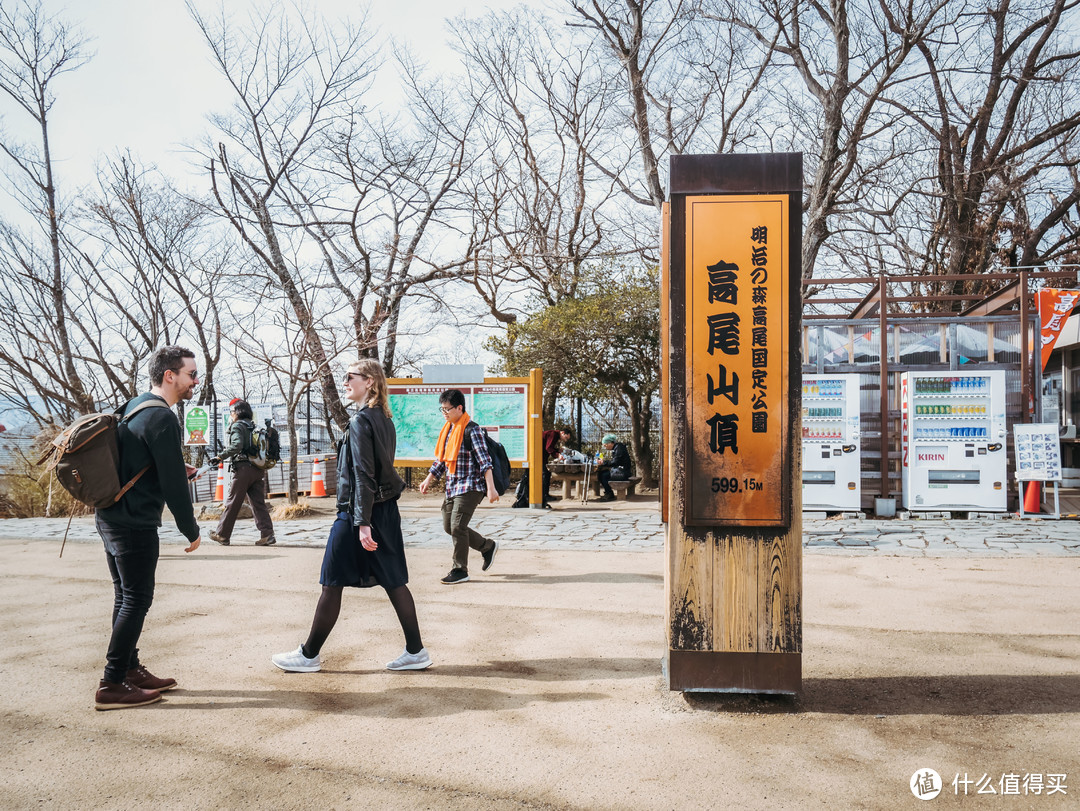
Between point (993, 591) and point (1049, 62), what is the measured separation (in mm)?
15385

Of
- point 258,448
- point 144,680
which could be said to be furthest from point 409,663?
point 258,448

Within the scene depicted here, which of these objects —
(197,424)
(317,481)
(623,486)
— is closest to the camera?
(623,486)

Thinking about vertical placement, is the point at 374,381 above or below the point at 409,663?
above

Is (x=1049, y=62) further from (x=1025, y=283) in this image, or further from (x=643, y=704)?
(x=643, y=704)

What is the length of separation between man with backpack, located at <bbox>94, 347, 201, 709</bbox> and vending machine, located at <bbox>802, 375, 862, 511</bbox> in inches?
371

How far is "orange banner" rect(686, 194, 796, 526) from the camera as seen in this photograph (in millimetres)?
3902

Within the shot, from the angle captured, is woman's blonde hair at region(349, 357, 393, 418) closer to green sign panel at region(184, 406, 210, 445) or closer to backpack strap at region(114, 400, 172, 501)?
backpack strap at region(114, 400, 172, 501)

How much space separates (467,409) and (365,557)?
9.75m

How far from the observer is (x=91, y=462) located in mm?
3973

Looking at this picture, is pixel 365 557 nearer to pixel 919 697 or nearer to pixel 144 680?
pixel 144 680

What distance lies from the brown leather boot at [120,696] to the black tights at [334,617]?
2.85 ft

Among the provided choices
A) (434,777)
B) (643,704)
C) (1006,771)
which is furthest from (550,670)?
(1006,771)

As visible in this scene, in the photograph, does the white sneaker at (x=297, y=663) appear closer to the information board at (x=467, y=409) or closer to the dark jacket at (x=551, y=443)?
the information board at (x=467, y=409)

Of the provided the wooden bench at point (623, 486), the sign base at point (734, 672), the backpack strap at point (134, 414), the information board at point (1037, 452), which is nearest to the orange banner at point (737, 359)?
the sign base at point (734, 672)
